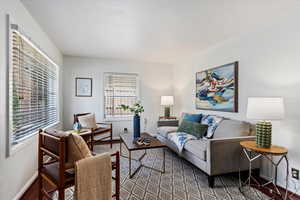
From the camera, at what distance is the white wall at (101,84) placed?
4387 millimetres

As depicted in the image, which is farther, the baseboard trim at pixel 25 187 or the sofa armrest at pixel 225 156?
the sofa armrest at pixel 225 156

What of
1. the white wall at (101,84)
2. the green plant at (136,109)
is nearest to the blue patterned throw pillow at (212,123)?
the green plant at (136,109)

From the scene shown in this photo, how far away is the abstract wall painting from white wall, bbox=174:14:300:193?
0.35ft

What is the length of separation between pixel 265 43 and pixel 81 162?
111 inches

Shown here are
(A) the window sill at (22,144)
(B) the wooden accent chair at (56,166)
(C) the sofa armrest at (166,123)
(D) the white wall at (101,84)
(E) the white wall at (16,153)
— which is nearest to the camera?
→ (B) the wooden accent chair at (56,166)

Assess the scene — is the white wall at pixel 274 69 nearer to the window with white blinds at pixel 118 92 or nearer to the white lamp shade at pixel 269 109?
the white lamp shade at pixel 269 109

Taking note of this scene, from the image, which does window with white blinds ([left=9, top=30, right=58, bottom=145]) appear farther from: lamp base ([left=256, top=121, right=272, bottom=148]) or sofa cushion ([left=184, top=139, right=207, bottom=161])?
lamp base ([left=256, top=121, right=272, bottom=148])

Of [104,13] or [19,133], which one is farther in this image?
[104,13]

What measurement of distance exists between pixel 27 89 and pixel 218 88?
314 cm

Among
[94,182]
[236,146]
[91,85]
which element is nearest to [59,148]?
[94,182]

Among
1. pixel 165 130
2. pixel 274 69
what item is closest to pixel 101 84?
pixel 165 130

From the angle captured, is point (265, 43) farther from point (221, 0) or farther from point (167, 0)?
point (167, 0)

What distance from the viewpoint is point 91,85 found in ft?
14.9

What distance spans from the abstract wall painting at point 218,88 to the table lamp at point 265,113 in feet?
3.14
